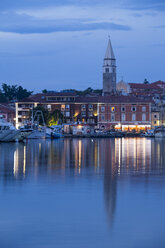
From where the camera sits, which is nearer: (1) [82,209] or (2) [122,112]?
(1) [82,209]

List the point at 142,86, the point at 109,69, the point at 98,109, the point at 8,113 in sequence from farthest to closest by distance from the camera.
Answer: the point at 109,69, the point at 142,86, the point at 8,113, the point at 98,109

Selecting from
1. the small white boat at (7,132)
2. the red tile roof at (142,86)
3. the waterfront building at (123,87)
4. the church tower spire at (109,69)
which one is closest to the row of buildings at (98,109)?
the red tile roof at (142,86)

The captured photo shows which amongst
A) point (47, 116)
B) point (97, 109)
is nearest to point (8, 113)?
point (47, 116)

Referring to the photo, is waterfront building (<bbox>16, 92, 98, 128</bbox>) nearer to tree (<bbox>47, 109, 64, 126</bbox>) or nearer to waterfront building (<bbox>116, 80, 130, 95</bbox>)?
tree (<bbox>47, 109, 64, 126</bbox>)

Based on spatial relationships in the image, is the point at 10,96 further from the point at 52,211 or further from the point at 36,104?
the point at 52,211

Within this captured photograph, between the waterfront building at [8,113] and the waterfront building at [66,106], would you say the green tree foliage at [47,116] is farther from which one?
the waterfront building at [8,113]

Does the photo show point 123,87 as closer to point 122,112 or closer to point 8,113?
point 122,112

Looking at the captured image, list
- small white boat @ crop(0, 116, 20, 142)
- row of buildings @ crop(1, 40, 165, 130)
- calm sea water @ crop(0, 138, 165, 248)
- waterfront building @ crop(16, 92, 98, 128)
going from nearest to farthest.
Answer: calm sea water @ crop(0, 138, 165, 248), small white boat @ crop(0, 116, 20, 142), waterfront building @ crop(16, 92, 98, 128), row of buildings @ crop(1, 40, 165, 130)

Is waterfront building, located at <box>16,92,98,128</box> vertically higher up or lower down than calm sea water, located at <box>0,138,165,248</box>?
higher up

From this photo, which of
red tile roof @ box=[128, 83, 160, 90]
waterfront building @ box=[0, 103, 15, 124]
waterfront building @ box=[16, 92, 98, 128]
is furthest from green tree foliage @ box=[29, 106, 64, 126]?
red tile roof @ box=[128, 83, 160, 90]

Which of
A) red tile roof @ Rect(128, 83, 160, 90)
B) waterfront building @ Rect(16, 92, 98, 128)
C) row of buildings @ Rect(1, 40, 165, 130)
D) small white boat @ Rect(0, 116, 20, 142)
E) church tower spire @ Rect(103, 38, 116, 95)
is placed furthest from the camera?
church tower spire @ Rect(103, 38, 116, 95)

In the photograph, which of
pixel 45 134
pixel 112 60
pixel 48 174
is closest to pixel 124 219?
pixel 48 174

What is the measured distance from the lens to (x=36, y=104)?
128 metres

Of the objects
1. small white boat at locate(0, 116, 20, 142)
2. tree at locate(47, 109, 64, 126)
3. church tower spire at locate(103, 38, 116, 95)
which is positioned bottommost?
small white boat at locate(0, 116, 20, 142)
